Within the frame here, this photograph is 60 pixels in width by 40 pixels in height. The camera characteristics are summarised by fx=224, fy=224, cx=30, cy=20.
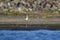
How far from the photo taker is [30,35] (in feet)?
13.8

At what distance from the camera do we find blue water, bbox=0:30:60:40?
13.5 ft

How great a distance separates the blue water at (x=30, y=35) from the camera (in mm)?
4113

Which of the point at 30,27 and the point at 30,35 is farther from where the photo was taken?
the point at 30,27

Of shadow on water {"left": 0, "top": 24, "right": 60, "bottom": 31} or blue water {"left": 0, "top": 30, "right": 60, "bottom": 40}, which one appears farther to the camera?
shadow on water {"left": 0, "top": 24, "right": 60, "bottom": 31}

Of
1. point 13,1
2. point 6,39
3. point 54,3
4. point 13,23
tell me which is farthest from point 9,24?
point 54,3

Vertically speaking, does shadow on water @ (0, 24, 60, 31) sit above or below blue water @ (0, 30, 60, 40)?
above

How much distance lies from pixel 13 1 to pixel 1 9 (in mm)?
331

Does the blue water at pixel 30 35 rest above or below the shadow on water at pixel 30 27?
below

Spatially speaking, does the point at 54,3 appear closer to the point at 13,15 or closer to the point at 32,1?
the point at 32,1

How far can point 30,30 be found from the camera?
4.33 m

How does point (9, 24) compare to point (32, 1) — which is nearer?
point (9, 24)

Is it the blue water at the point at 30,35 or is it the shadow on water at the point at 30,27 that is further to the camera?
the shadow on water at the point at 30,27

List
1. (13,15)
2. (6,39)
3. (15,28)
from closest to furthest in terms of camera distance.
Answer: (6,39)
(15,28)
(13,15)

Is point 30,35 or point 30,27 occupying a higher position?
point 30,27
